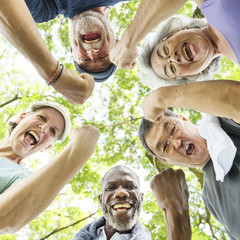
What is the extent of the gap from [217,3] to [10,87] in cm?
827

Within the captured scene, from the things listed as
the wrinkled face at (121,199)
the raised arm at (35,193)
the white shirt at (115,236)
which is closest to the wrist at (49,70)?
the raised arm at (35,193)

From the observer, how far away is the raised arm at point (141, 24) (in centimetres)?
201

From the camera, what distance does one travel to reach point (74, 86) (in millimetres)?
2242

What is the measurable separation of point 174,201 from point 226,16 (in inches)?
59.8

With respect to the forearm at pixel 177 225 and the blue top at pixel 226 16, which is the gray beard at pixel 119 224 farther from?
the blue top at pixel 226 16

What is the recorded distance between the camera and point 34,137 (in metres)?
3.86

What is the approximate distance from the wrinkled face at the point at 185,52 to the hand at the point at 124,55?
620mm

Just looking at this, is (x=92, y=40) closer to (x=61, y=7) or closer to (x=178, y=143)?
(x=61, y=7)

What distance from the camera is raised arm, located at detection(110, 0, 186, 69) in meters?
2.01

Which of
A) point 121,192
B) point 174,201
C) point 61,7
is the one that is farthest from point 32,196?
point 61,7

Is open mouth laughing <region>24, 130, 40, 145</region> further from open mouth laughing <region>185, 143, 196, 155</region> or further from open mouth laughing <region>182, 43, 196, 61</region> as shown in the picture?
open mouth laughing <region>182, 43, 196, 61</region>

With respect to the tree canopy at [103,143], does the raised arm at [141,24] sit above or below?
above

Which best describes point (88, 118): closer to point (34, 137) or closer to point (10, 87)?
point (10, 87)

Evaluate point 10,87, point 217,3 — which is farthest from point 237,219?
point 10,87
